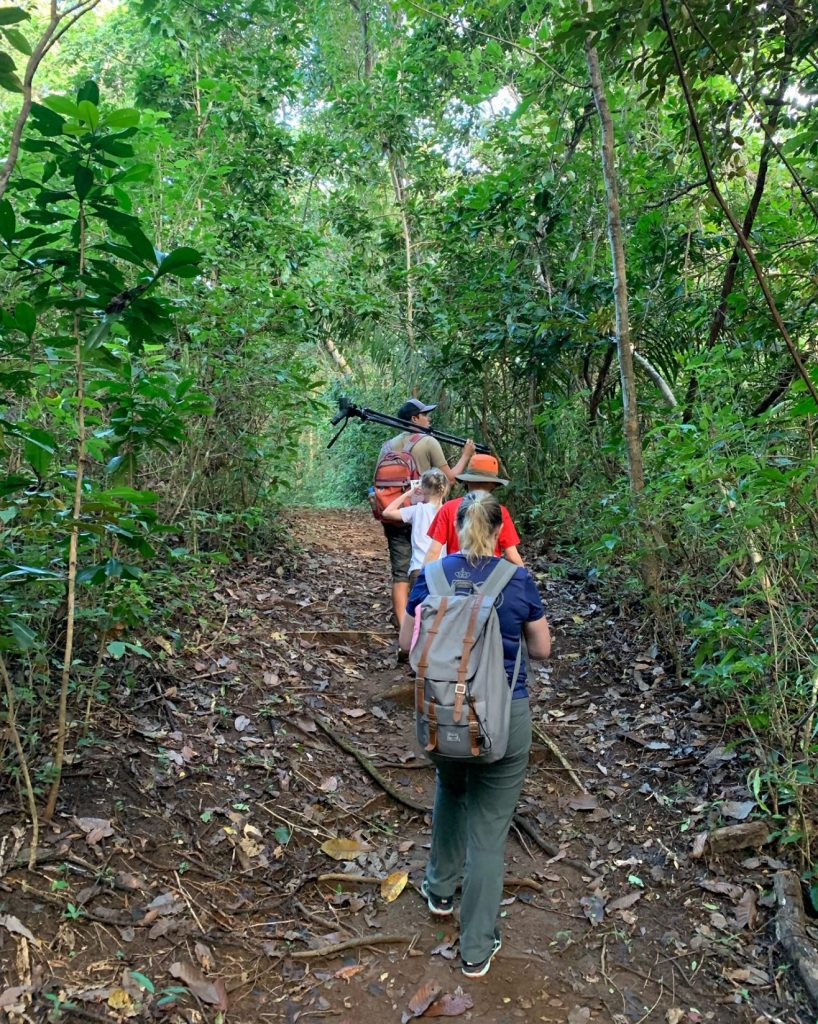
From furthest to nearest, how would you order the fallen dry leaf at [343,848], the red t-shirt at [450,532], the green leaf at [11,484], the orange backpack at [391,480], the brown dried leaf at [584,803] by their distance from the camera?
the orange backpack at [391,480] < the red t-shirt at [450,532] < the brown dried leaf at [584,803] < the fallen dry leaf at [343,848] < the green leaf at [11,484]

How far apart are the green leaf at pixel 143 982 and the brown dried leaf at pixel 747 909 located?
250 cm

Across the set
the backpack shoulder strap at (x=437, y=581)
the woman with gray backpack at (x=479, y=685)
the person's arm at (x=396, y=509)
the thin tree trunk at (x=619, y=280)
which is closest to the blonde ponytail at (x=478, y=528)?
the woman with gray backpack at (x=479, y=685)

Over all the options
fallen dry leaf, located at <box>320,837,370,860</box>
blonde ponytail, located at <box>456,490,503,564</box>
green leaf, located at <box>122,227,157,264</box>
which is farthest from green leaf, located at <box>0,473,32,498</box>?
fallen dry leaf, located at <box>320,837,370,860</box>

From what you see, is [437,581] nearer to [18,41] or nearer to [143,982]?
[143,982]

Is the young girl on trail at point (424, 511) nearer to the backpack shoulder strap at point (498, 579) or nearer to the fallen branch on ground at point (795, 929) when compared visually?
the backpack shoulder strap at point (498, 579)

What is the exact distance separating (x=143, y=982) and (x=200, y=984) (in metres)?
0.23

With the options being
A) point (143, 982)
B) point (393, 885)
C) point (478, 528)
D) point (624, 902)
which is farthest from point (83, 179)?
point (624, 902)

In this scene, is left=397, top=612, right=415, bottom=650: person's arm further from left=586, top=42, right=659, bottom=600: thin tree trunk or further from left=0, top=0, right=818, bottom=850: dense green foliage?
left=586, top=42, right=659, bottom=600: thin tree trunk

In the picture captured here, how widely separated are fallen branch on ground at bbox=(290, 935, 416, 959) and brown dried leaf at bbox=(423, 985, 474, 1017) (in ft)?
1.22

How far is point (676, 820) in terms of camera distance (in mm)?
4004

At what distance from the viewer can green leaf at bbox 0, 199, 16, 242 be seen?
2.50 m

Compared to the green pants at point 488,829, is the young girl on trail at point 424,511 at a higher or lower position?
higher

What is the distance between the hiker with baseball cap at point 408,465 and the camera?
6.10 meters

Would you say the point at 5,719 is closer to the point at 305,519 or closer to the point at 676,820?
the point at 676,820
